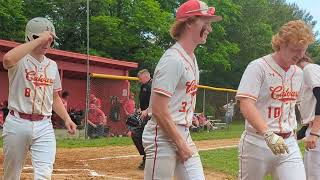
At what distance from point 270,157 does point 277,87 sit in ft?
1.99

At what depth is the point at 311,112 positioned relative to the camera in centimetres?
592

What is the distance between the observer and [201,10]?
4.16 metres

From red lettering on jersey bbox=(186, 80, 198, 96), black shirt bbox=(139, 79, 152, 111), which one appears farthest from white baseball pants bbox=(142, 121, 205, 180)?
black shirt bbox=(139, 79, 152, 111)

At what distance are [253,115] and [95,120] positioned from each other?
553 inches

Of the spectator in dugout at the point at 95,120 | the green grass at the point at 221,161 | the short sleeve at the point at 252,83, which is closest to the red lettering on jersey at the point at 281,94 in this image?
the short sleeve at the point at 252,83

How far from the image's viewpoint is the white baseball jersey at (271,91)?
4664 millimetres

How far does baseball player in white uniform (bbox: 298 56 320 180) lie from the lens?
5.71 m

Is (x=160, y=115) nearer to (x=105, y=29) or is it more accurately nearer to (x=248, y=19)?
(x=105, y=29)

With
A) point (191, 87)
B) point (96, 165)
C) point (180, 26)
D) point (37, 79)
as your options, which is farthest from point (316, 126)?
point (96, 165)

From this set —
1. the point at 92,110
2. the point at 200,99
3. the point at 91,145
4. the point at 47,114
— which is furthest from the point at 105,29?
the point at 47,114

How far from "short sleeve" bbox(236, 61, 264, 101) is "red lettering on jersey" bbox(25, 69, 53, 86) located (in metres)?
1.95

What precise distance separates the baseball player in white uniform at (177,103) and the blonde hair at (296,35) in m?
0.71

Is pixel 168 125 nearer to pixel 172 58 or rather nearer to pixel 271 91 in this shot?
pixel 172 58

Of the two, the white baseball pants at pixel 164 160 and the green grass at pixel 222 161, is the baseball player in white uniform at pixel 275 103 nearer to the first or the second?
the white baseball pants at pixel 164 160
